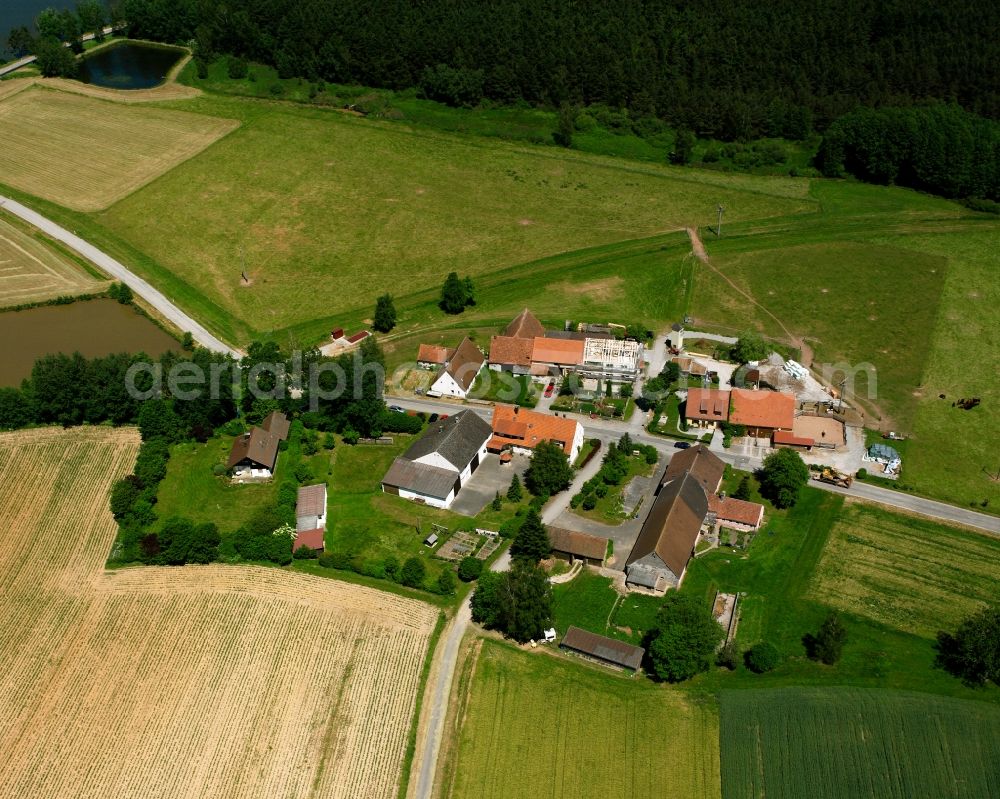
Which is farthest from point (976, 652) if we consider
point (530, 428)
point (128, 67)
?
point (128, 67)

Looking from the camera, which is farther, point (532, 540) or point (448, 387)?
point (448, 387)

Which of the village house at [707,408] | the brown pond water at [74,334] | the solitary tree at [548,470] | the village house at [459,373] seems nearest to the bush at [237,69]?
the brown pond water at [74,334]

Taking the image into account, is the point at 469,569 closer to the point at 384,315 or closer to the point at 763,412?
the point at 763,412

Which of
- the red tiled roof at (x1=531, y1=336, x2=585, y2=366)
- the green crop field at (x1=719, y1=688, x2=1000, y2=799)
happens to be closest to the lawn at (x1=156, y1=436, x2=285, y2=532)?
the red tiled roof at (x1=531, y1=336, x2=585, y2=366)

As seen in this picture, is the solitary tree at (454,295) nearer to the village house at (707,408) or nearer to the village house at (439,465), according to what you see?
the village house at (439,465)

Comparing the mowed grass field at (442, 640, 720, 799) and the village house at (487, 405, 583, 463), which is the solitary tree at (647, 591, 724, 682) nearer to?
the mowed grass field at (442, 640, 720, 799)

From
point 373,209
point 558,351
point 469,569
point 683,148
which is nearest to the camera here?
point 469,569

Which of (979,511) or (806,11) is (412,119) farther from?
(979,511)
